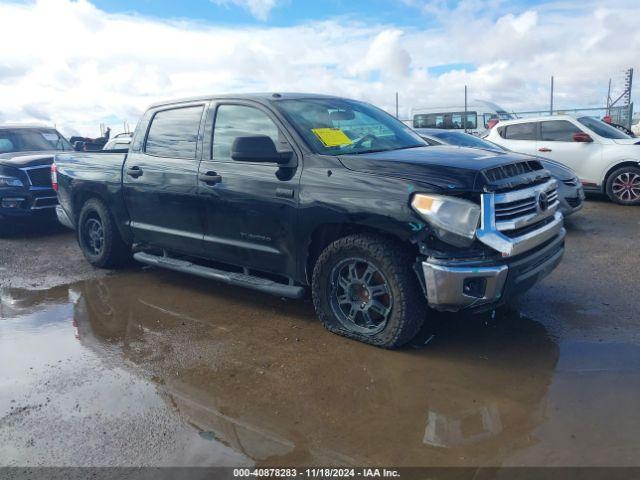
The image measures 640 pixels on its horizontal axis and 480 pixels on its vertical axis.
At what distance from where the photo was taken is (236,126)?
462cm

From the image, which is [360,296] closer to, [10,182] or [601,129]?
[10,182]

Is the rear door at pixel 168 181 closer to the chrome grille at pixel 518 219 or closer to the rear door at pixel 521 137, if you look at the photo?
the chrome grille at pixel 518 219

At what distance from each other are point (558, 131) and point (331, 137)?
7.21 m

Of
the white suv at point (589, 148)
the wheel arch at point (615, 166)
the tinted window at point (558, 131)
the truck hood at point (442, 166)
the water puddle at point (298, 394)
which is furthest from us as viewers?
the tinted window at point (558, 131)

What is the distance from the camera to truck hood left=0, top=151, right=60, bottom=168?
8.38m

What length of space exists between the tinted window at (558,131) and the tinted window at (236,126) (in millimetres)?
7314

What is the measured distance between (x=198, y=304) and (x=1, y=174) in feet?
17.5

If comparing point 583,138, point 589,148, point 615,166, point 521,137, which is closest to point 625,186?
point 615,166

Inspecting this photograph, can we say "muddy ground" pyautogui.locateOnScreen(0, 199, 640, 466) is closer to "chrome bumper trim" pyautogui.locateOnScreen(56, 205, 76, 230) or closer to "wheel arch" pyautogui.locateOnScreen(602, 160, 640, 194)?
"chrome bumper trim" pyautogui.locateOnScreen(56, 205, 76, 230)

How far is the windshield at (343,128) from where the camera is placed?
4.18 m

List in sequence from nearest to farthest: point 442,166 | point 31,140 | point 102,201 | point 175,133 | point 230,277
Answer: point 442,166, point 230,277, point 175,133, point 102,201, point 31,140

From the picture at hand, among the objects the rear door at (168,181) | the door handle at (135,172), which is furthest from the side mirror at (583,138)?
the door handle at (135,172)

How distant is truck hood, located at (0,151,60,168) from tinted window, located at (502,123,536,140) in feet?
27.2

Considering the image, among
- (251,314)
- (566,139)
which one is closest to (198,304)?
(251,314)
